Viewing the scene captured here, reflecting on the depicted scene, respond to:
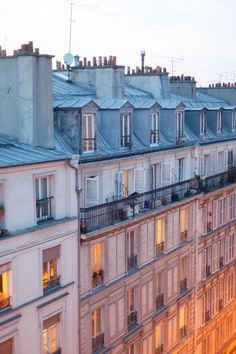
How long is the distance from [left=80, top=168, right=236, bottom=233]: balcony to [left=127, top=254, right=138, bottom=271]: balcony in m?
1.97

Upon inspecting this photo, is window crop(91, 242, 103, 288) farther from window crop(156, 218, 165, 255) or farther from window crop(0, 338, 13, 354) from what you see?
window crop(0, 338, 13, 354)

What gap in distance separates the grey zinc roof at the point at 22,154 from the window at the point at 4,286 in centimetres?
329

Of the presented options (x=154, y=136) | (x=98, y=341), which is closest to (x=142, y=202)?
(x=154, y=136)

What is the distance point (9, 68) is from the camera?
71.3ft

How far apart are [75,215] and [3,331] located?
5022 millimetres

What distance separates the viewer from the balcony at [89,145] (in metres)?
23.5

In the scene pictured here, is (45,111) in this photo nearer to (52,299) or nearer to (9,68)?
(9,68)

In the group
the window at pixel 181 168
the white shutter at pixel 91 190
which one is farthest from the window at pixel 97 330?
the window at pixel 181 168

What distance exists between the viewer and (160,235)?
2884cm

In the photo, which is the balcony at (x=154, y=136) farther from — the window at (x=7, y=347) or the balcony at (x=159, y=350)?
the window at (x=7, y=347)

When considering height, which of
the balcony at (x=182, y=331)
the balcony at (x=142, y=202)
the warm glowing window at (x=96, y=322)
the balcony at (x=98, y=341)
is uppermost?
the balcony at (x=142, y=202)

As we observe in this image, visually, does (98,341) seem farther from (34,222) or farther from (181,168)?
(181,168)

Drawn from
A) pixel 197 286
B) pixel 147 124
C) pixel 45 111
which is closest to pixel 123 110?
pixel 147 124

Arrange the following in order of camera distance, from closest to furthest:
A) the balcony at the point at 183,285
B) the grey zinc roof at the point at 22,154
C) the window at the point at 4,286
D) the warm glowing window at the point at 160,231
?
1. the grey zinc roof at the point at 22,154
2. the window at the point at 4,286
3. the warm glowing window at the point at 160,231
4. the balcony at the point at 183,285
